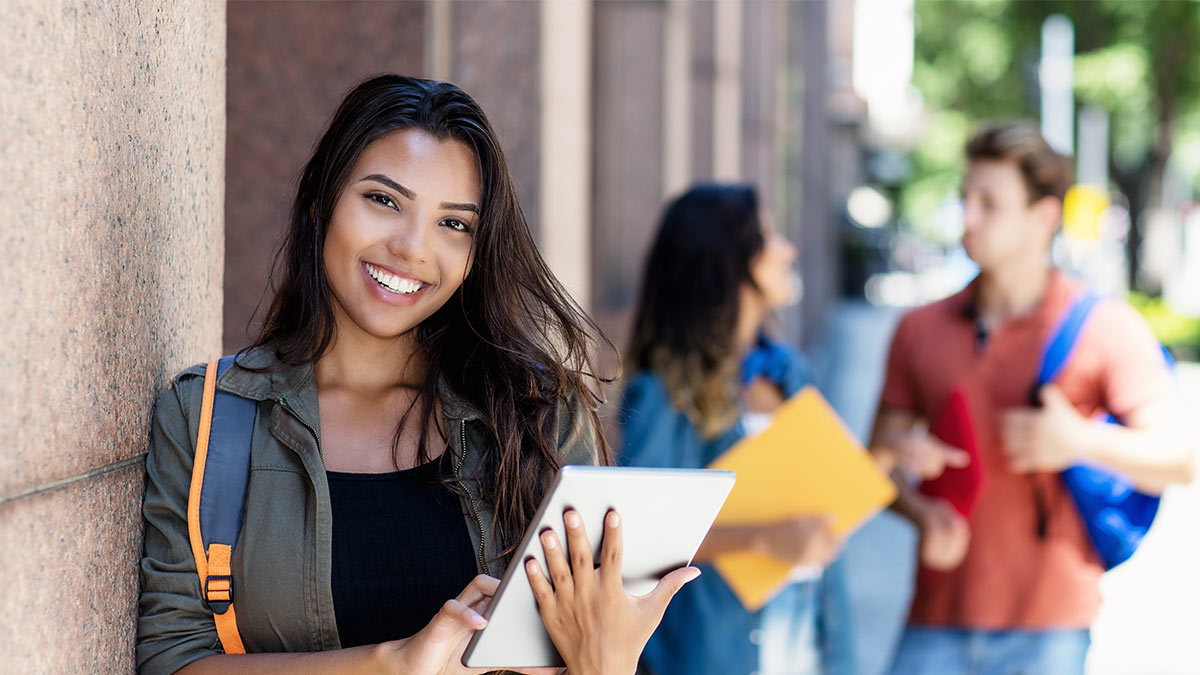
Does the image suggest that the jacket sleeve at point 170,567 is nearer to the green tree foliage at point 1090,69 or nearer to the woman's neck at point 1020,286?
the woman's neck at point 1020,286

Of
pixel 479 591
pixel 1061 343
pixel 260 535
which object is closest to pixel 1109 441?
pixel 1061 343

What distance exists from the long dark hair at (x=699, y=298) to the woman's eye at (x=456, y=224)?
187 cm

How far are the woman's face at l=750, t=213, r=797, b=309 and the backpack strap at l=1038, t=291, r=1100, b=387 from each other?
0.85 metres

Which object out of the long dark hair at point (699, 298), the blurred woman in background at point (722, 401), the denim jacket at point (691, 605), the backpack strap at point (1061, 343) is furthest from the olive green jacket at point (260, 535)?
the backpack strap at point (1061, 343)

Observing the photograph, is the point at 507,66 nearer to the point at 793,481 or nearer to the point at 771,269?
the point at 771,269

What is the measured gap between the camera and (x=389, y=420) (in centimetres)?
230

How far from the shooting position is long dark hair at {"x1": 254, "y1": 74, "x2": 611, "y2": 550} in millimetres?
2254

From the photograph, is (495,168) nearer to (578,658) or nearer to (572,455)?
(572,455)

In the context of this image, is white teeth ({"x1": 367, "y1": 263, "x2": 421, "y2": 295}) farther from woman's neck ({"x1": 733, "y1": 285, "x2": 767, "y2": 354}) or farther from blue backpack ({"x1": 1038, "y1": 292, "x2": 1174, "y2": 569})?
blue backpack ({"x1": 1038, "y1": 292, "x2": 1174, "y2": 569})

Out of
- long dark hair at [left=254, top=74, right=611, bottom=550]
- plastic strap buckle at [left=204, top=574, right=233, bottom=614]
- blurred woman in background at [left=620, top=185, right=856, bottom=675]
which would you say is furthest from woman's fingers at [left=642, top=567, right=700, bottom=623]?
blurred woman in background at [left=620, top=185, right=856, bottom=675]

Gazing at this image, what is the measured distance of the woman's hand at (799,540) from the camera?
3.89 metres

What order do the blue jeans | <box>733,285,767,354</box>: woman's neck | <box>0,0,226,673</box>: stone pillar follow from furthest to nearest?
<box>733,285,767,354</box>: woman's neck, the blue jeans, <box>0,0,226,673</box>: stone pillar

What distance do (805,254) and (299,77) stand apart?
14318mm

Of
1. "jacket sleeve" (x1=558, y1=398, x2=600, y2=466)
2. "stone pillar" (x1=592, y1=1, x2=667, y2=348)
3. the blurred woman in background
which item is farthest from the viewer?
"stone pillar" (x1=592, y1=1, x2=667, y2=348)
